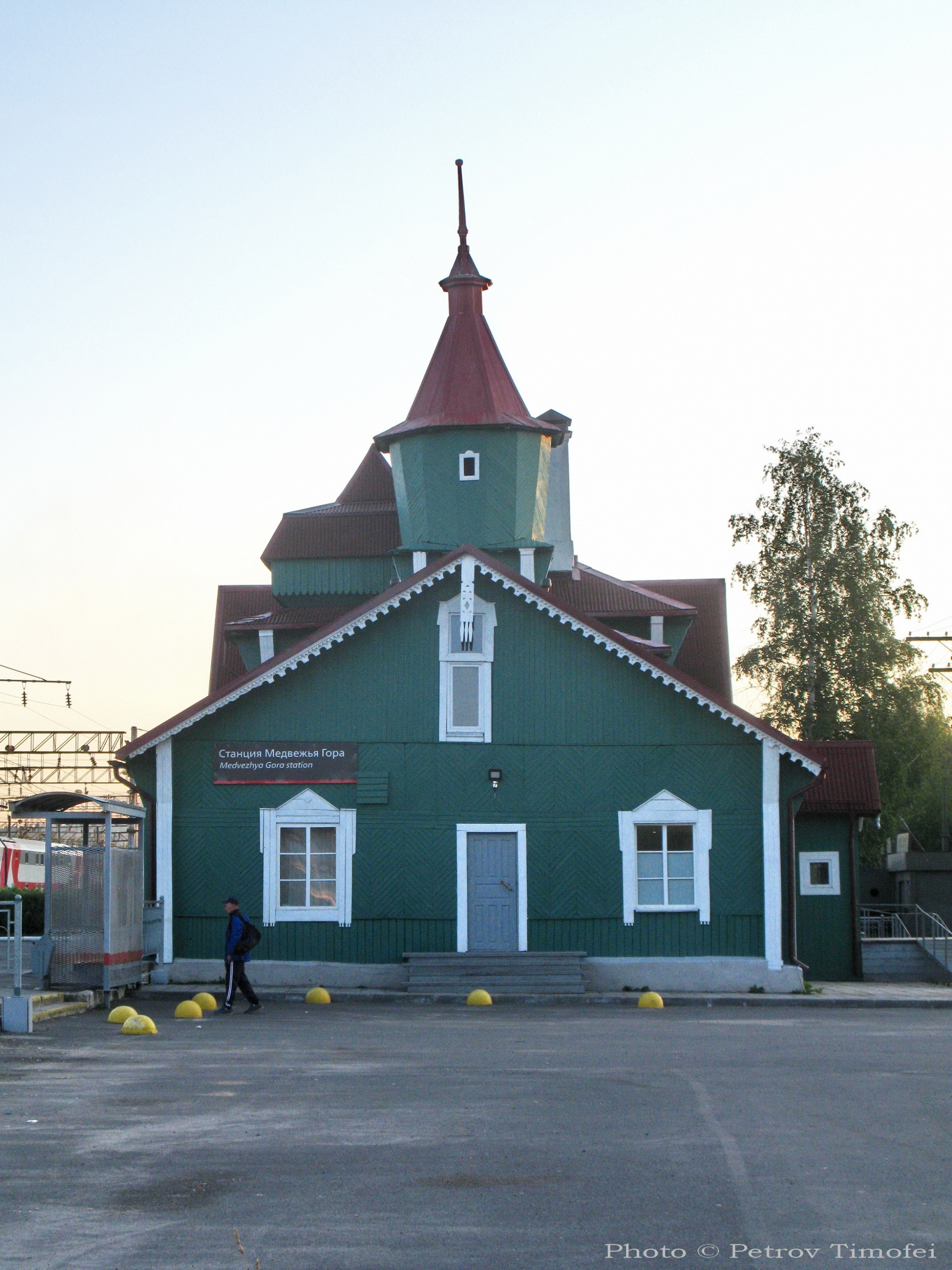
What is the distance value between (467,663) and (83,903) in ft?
25.2

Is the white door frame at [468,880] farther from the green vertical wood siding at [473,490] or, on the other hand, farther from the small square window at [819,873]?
the green vertical wood siding at [473,490]

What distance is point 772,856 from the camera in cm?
2686

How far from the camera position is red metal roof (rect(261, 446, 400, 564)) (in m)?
34.8

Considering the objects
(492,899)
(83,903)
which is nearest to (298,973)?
(492,899)

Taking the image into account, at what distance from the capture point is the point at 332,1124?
445 inches

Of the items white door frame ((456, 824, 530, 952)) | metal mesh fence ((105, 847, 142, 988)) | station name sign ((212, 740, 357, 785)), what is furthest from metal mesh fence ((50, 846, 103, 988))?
white door frame ((456, 824, 530, 952))

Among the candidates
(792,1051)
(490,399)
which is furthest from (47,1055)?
(490,399)

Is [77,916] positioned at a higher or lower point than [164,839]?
lower

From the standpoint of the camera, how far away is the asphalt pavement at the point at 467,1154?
25.6 feet

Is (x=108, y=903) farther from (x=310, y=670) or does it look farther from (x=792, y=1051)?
(x=792, y=1051)

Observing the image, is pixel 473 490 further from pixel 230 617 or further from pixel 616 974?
pixel 616 974

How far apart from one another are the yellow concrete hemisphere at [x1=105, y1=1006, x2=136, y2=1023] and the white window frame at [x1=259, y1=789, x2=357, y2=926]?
604 centimetres

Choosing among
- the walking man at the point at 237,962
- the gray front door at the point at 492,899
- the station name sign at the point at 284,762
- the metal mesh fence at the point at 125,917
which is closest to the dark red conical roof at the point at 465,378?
the station name sign at the point at 284,762

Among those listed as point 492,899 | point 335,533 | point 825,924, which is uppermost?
point 335,533
